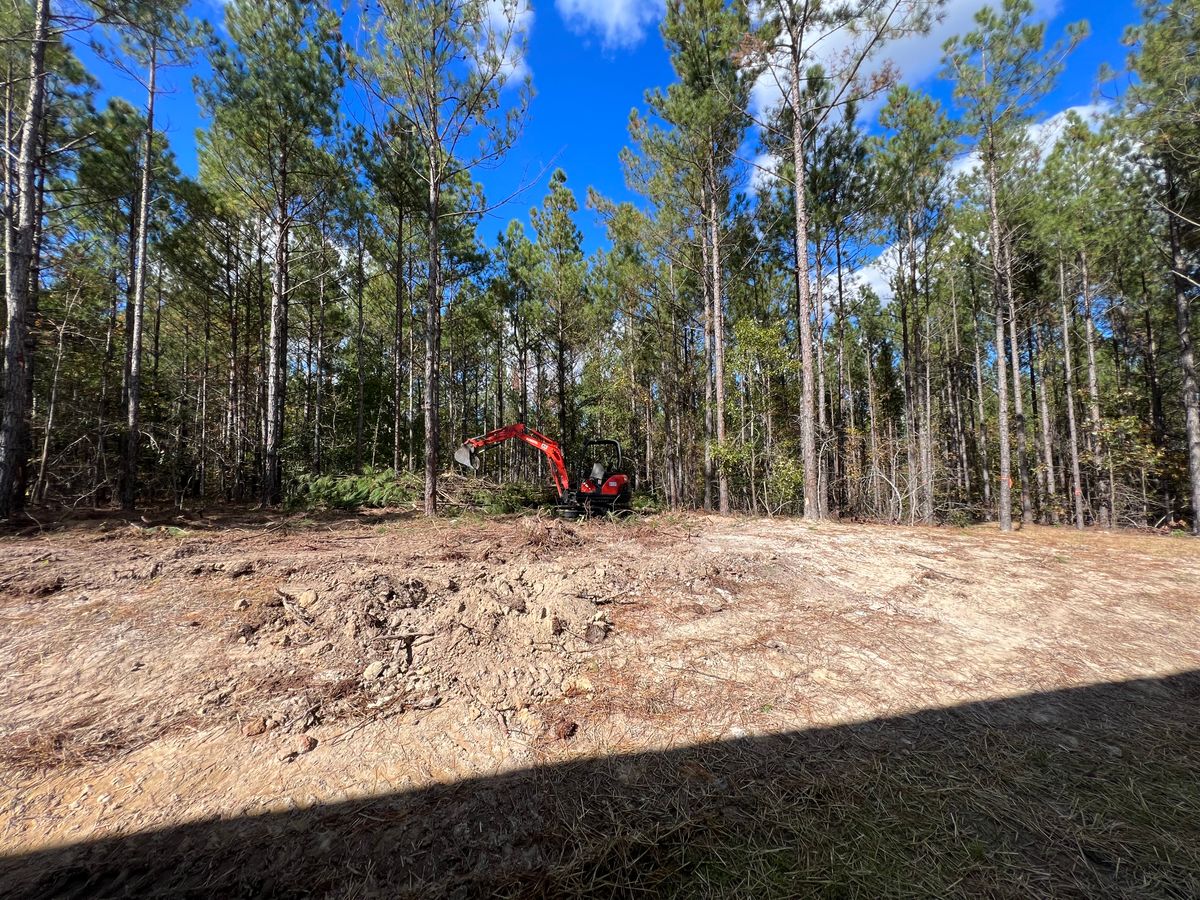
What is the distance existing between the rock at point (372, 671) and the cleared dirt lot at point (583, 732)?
2 cm

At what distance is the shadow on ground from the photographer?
142 cm

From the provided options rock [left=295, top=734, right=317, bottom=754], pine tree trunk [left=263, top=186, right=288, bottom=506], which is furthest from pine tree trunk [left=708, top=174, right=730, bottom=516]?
pine tree trunk [left=263, top=186, right=288, bottom=506]

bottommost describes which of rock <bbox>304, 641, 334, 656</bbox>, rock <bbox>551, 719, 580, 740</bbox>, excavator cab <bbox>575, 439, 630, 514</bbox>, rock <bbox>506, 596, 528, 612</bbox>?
rock <bbox>551, 719, 580, 740</bbox>

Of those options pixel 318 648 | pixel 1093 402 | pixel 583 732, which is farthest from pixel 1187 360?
pixel 318 648

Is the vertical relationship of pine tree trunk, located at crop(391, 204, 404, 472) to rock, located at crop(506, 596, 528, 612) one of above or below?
above

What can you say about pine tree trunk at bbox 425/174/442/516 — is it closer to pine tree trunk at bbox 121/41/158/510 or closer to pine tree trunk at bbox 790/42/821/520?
pine tree trunk at bbox 121/41/158/510

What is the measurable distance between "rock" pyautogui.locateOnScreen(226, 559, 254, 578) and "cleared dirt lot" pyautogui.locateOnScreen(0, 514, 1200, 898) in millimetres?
21

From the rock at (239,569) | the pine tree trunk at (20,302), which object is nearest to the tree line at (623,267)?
the pine tree trunk at (20,302)

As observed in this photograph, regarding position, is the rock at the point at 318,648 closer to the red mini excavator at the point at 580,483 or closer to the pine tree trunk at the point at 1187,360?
the red mini excavator at the point at 580,483

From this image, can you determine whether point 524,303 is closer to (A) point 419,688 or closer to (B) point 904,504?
(B) point 904,504

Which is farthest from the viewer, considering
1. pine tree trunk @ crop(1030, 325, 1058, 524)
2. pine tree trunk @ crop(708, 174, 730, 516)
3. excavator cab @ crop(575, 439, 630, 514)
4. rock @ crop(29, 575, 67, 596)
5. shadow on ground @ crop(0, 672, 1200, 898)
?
pine tree trunk @ crop(1030, 325, 1058, 524)

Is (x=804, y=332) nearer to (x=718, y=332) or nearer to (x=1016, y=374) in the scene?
(x=718, y=332)

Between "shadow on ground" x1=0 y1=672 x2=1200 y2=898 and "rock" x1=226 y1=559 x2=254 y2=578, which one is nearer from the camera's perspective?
"shadow on ground" x1=0 y1=672 x2=1200 y2=898

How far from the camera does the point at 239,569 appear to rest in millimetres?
3725
